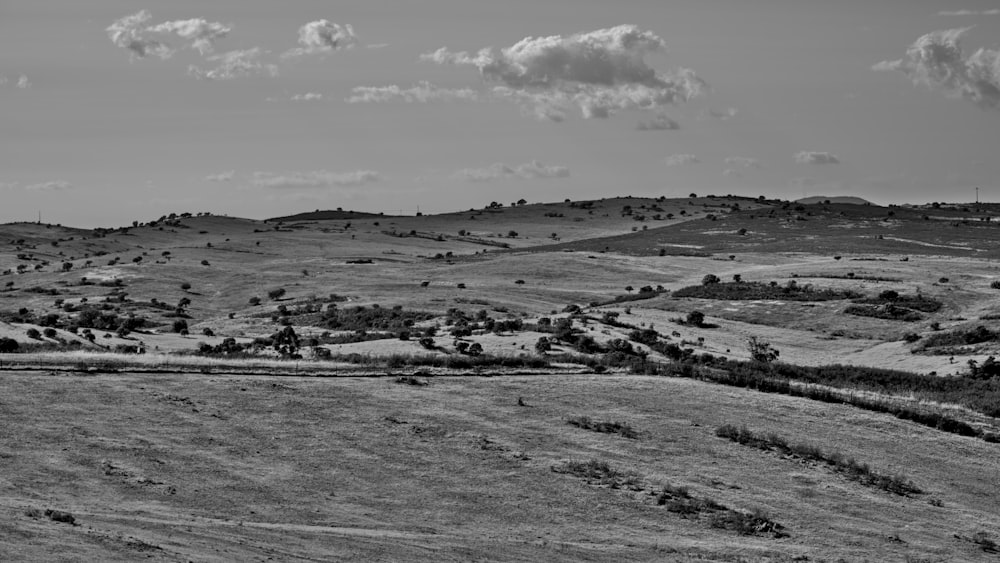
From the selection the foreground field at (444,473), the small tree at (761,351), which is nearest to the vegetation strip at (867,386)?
the foreground field at (444,473)

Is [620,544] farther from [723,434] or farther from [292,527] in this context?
[723,434]

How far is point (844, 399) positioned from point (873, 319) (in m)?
44.6

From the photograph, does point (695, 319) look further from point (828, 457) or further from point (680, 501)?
point (680, 501)

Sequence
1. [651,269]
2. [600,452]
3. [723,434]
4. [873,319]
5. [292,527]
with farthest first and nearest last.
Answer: [651,269] → [873,319] → [723,434] → [600,452] → [292,527]

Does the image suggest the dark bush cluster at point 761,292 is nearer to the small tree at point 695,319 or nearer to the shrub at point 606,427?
the small tree at point 695,319

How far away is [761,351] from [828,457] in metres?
38.0

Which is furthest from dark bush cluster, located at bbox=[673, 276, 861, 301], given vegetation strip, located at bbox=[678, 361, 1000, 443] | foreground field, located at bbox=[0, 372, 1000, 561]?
foreground field, located at bbox=[0, 372, 1000, 561]

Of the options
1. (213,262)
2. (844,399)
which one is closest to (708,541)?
(844,399)

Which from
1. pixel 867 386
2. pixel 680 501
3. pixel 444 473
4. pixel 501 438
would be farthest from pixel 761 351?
pixel 444 473

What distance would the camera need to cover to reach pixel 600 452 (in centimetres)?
4547

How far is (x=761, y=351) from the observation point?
3339 inches

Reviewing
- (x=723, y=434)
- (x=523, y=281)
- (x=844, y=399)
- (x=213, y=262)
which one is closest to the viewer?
(x=723, y=434)

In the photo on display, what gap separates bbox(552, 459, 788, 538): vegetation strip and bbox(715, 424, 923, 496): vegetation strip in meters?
7.51

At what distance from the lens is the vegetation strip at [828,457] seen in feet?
147
